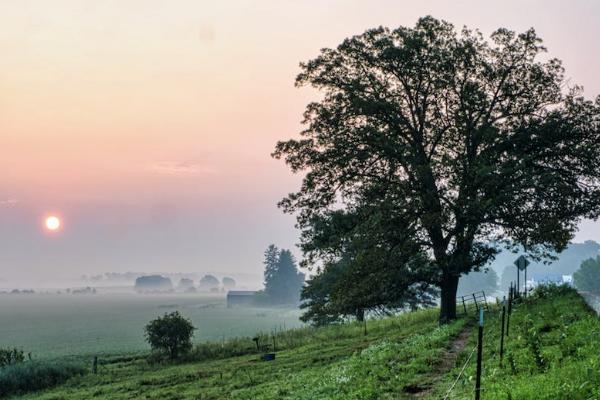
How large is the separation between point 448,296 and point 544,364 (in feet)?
67.1

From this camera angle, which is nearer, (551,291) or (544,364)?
(544,364)

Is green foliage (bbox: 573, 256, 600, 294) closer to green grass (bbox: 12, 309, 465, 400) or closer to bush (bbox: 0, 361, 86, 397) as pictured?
green grass (bbox: 12, 309, 465, 400)

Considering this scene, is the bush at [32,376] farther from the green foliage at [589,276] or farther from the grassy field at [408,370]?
the green foliage at [589,276]

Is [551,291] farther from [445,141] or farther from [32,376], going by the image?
[32,376]

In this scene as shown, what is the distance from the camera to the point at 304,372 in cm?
2430

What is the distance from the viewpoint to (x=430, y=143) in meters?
32.8

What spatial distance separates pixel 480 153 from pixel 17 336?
310 ft

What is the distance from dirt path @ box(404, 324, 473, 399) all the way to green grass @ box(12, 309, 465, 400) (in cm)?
24

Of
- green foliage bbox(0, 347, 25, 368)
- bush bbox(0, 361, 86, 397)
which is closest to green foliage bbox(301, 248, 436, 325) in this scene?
bush bbox(0, 361, 86, 397)

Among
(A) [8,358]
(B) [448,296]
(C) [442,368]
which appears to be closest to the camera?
(C) [442,368]

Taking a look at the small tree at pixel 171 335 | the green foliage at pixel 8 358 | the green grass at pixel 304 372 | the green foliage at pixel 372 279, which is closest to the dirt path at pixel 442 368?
the green grass at pixel 304 372

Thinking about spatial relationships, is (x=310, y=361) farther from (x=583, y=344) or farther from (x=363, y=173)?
(x=583, y=344)

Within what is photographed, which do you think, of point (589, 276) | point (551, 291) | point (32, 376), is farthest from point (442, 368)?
point (589, 276)

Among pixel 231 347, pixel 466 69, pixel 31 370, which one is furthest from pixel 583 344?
pixel 31 370
